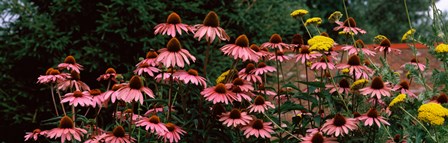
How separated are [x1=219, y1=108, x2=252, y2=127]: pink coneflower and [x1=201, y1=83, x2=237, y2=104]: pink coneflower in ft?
0.16

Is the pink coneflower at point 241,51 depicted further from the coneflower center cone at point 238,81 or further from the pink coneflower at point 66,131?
the pink coneflower at point 66,131

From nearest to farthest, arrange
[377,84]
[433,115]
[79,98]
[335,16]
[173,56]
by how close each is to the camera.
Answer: [433,115], [173,56], [377,84], [79,98], [335,16]

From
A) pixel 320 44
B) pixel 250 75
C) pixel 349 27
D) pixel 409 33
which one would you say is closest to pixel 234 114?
pixel 250 75

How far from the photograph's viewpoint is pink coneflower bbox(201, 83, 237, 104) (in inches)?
77.4

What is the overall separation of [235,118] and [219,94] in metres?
0.10

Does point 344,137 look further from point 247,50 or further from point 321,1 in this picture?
point 321,1

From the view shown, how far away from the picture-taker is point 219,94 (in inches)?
78.4

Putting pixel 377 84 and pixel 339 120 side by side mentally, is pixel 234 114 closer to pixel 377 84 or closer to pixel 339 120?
pixel 339 120

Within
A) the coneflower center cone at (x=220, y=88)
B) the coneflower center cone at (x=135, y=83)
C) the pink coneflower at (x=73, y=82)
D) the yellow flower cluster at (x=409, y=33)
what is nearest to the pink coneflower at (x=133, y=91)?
the coneflower center cone at (x=135, y=83)

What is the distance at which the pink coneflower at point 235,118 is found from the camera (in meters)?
1.99

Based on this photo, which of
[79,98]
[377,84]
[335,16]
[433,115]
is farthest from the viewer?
[335,16]

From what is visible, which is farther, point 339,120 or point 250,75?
point 250,75

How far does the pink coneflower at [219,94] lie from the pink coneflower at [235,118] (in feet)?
0.16

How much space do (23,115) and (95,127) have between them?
92.6 inches
